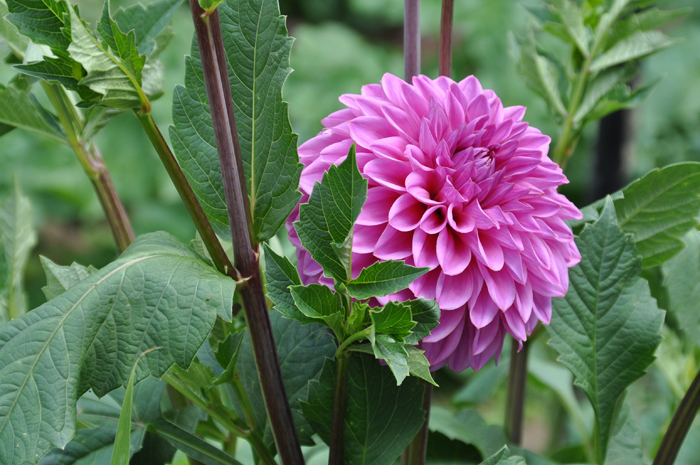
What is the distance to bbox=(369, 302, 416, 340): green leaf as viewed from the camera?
0.67 feet

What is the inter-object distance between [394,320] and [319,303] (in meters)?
0.03

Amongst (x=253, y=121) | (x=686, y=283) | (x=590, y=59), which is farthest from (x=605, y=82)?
(x=253, y=121)

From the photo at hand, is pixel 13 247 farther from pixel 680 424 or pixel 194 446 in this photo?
pixel 680 424

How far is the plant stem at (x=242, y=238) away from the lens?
0.21 m

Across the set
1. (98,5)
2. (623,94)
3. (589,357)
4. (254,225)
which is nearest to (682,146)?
(623,94)

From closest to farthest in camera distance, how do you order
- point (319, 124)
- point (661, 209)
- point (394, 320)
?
1. point (394, 320)
2. point (661, 209)
3. point (319, 124)

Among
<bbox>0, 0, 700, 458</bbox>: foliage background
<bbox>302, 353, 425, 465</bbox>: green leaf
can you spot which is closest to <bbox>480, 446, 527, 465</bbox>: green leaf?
<bbox>302, 353, 425, 465</bbox>: green leaf

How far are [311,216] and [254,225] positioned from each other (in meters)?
0.04

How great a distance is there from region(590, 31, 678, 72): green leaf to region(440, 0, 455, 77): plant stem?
5.5 inches

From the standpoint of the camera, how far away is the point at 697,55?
1478 mm

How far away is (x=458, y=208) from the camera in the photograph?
243 millimetres

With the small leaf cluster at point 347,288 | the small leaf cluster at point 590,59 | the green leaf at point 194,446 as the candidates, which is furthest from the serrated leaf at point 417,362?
the small leaf cluster at point 590,59

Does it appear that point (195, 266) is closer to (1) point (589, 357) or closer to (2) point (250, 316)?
(2) point (250, 316)

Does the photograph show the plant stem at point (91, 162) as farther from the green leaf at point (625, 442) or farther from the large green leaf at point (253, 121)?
the green leaf at point (625, 442)
